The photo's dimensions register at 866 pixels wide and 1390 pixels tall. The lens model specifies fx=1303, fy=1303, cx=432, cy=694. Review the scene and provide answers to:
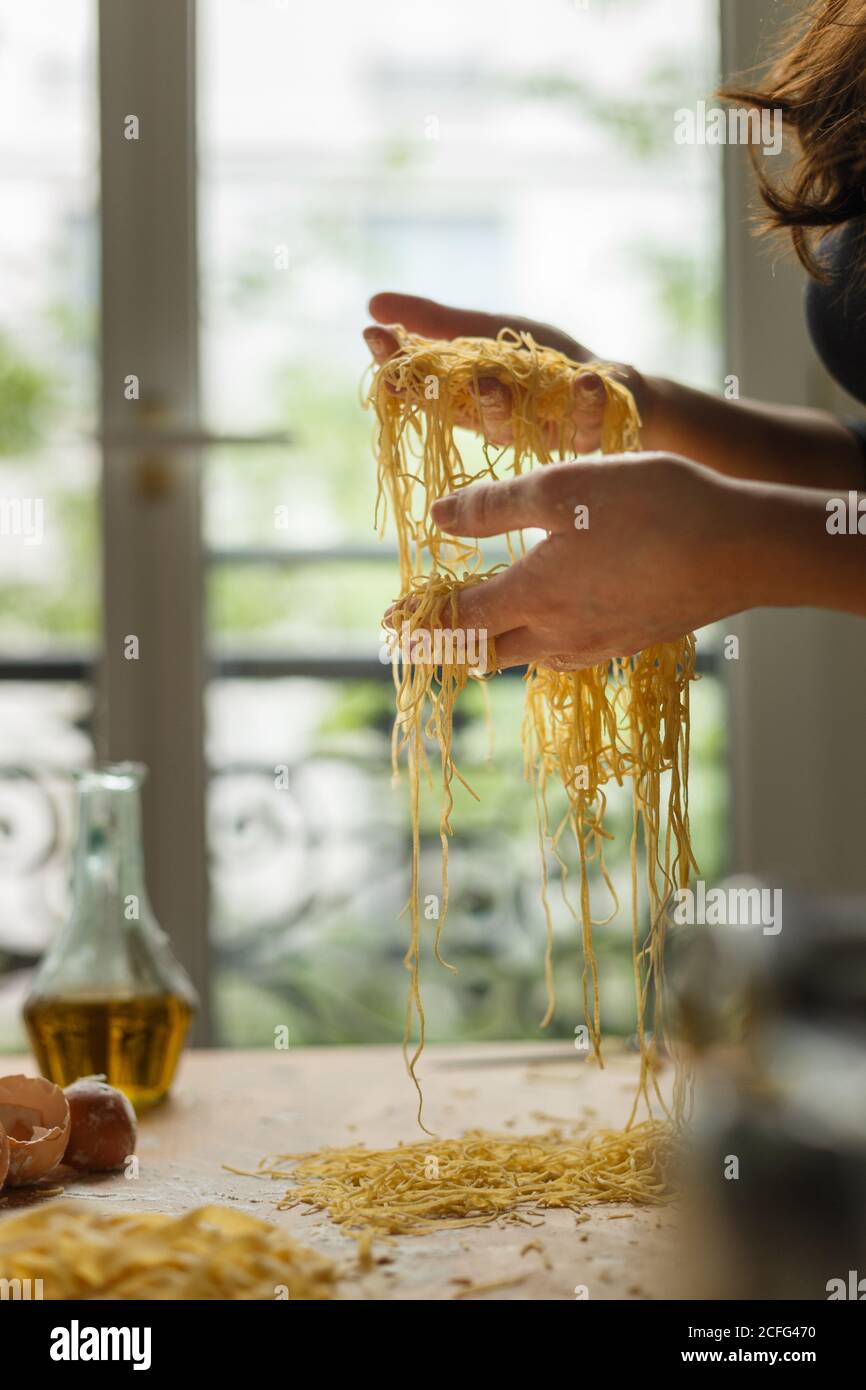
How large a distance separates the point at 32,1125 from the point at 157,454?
118 cm

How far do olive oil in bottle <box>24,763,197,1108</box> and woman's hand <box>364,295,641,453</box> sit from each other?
421 mm

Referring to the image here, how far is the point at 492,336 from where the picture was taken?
1.12m

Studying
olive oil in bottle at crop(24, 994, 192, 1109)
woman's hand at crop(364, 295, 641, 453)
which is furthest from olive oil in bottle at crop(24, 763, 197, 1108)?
woman's hand at crop(364, 295, 641, 453)

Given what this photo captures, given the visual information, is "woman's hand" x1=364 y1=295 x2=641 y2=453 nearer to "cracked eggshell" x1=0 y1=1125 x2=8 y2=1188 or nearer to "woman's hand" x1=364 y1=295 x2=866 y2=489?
"woman's hand" x1=364 y1=295 x2=866 y2=489

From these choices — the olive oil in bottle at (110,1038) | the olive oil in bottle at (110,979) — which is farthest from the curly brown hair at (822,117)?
the olive oil in bottle at (110,1038)

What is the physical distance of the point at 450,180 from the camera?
197cm

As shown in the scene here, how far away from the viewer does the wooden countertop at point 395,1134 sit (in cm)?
73

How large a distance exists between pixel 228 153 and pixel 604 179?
567 mm

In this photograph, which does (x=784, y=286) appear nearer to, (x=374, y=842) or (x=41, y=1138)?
(x=374, y=842)

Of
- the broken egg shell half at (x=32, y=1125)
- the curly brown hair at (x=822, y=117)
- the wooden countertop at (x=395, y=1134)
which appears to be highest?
the curly brown hair at (x=822, y=117)

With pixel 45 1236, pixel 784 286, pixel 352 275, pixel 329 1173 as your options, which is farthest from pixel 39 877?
pixel 784 286

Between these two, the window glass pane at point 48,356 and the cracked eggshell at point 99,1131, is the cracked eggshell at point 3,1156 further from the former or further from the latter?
the window glass pane at point 48,356

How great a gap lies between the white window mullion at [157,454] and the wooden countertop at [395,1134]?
564 mm

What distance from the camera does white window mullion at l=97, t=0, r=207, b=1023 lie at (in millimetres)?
1882
